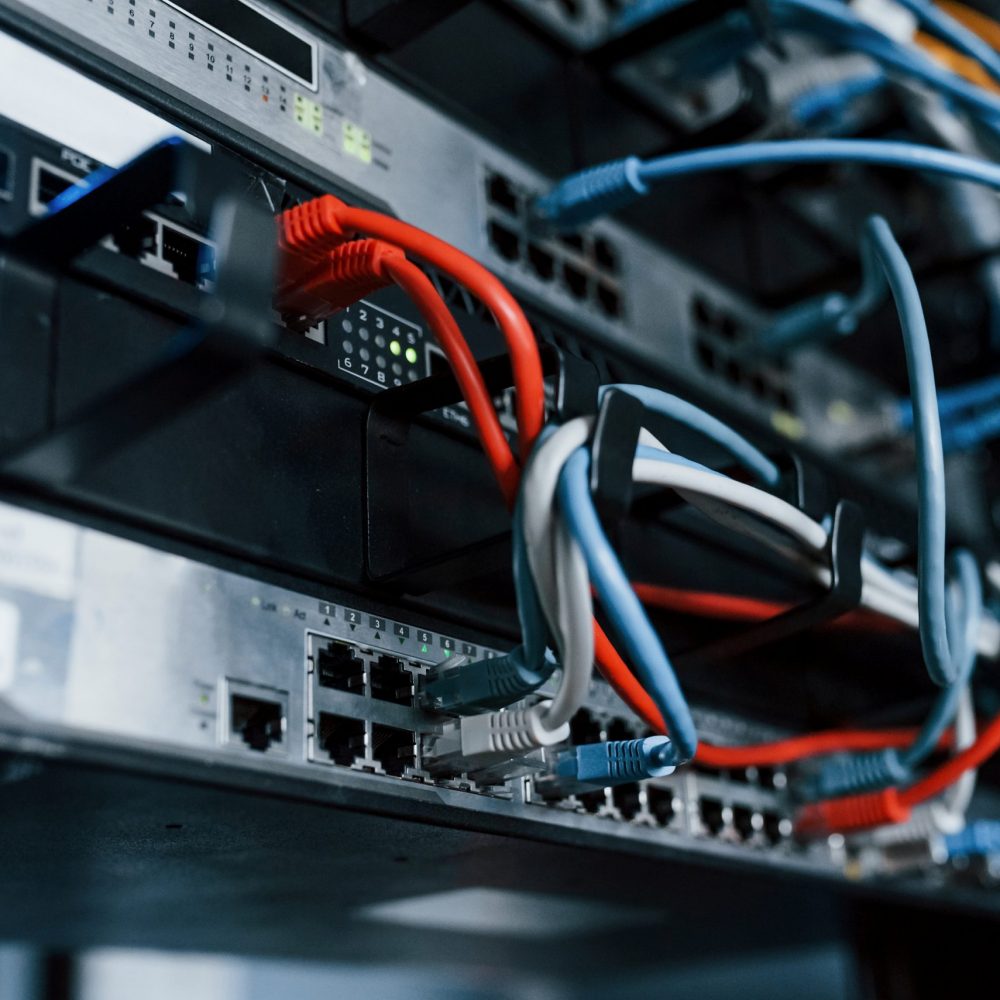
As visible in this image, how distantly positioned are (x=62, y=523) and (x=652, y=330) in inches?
21.1

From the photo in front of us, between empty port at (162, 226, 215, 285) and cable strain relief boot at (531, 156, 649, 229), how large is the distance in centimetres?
28

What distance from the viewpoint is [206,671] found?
538mm

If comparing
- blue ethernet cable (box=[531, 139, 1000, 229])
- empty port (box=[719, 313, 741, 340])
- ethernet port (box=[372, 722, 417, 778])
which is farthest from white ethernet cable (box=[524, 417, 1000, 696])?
empty port (box=[719, 313, 741, 340])

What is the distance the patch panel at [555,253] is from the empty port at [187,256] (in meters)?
0.25

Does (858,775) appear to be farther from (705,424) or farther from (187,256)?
(187,256)

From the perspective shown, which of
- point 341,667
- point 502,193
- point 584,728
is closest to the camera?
point 341,667

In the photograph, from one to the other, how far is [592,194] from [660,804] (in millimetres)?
371

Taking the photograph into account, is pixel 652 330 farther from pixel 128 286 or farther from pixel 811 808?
pixel 128 286

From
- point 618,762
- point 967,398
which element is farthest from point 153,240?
point 967,398

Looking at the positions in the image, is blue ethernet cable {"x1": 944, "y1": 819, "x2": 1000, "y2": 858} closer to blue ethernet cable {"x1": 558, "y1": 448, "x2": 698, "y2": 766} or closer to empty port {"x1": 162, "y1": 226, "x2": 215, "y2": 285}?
blue ethernet cable {"x1": 558, "y1": 448, "x2": 698, "y2": 766}

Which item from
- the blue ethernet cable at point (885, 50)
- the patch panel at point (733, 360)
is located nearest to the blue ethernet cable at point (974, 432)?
the patch panel at point (733, 360)

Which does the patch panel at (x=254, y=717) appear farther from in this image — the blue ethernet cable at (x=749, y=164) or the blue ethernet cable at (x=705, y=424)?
the blue ethernet cable at (x=749, y=164)

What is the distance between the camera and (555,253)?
→ 0.86 m

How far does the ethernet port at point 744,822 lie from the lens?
83 cm
